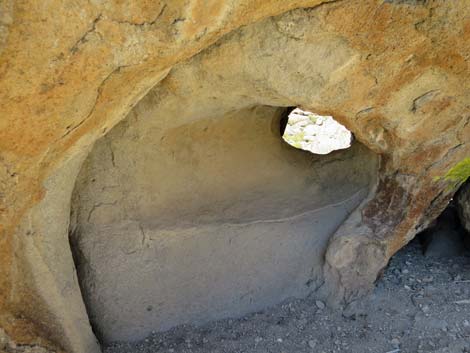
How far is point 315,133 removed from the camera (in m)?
4.48

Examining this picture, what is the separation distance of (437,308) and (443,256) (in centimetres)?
35

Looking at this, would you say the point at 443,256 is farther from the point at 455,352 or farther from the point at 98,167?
the point at 98,167

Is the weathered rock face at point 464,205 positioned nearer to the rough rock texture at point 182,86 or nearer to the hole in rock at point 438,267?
the hole in rock at point 438,267


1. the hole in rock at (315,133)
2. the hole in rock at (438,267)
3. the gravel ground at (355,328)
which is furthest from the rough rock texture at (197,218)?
the hole in rock at (315,133)

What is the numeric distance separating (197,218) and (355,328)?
581 mm

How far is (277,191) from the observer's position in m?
1.83

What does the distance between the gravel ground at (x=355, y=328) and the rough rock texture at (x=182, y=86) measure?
0.27 metres

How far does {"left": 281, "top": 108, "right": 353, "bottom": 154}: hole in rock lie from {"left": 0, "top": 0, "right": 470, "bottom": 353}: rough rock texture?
2.56 meters

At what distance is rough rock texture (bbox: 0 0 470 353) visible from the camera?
101cm

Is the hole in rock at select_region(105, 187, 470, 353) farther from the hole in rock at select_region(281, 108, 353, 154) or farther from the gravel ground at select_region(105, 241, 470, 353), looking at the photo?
the hole in rock at select_region(281, 108, 353, 154)

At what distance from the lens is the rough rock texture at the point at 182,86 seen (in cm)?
101

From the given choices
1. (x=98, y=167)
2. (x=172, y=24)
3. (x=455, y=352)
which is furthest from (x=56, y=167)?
(x=455, y=352)

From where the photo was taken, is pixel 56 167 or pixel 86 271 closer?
pixel 56 167

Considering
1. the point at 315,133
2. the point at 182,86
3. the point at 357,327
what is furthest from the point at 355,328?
the point at 315,133
